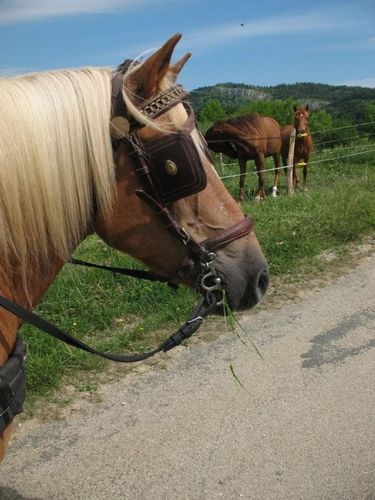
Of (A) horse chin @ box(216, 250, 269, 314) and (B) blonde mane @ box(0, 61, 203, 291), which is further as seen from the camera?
(A) horse chin @ box(216, 250, 269, 314)

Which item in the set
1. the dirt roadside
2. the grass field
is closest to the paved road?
Result: the dirt roadside

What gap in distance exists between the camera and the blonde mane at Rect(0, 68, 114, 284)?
149 cm

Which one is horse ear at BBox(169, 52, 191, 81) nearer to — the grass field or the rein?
the rein

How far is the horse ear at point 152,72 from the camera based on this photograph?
1.50 m

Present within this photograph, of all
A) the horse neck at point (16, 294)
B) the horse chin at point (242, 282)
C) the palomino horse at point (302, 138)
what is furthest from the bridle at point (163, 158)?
the palomino horse at point (302, 138)

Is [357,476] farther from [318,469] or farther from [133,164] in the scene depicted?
[133,164]

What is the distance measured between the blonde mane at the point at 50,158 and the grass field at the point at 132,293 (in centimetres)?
130

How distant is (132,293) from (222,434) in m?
1.96

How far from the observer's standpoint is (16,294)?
5.52 ft

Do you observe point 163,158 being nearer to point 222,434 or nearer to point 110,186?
point 110,186

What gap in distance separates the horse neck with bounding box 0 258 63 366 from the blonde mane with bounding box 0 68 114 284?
0.06 meters

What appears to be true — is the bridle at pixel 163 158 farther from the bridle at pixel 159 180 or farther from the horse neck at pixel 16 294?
the horse neck at pixel 16 294

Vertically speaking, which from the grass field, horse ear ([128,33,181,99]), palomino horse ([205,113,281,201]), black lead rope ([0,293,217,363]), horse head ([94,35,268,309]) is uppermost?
horse ear ([128,33,181,99])

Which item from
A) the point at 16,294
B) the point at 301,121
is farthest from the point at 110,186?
the point at 301,121
